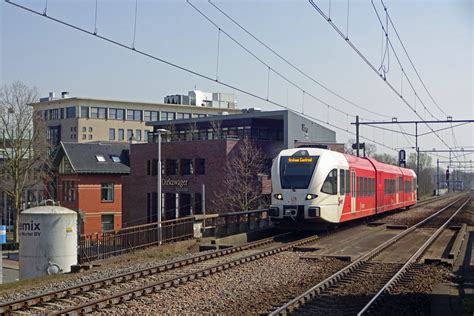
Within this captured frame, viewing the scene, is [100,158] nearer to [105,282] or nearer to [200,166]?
[200,166]

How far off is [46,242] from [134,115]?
75768mm

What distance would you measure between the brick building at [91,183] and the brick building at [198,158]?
6.43ft

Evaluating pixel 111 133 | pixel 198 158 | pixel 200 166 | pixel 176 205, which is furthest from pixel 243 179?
pixel 111 133

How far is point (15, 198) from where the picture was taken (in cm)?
4388

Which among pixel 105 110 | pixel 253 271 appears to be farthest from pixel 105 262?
pixel 105 110

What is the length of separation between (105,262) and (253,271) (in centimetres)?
586

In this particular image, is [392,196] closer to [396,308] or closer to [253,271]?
[253,271]

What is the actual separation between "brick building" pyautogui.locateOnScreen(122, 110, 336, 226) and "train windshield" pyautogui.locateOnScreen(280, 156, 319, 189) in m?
20.3

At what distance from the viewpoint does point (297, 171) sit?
22.9 m

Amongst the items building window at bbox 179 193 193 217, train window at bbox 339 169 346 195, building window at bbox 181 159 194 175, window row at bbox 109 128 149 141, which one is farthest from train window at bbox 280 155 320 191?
window row at bbox 109 128 149 141

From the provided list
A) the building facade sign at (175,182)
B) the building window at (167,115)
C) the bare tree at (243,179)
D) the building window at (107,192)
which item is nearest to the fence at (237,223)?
the bare tree at (243,179)

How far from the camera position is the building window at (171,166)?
50.6 meters

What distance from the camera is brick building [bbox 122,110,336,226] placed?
47.2 meters

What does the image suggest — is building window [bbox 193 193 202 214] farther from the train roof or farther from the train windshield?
the train windshield
